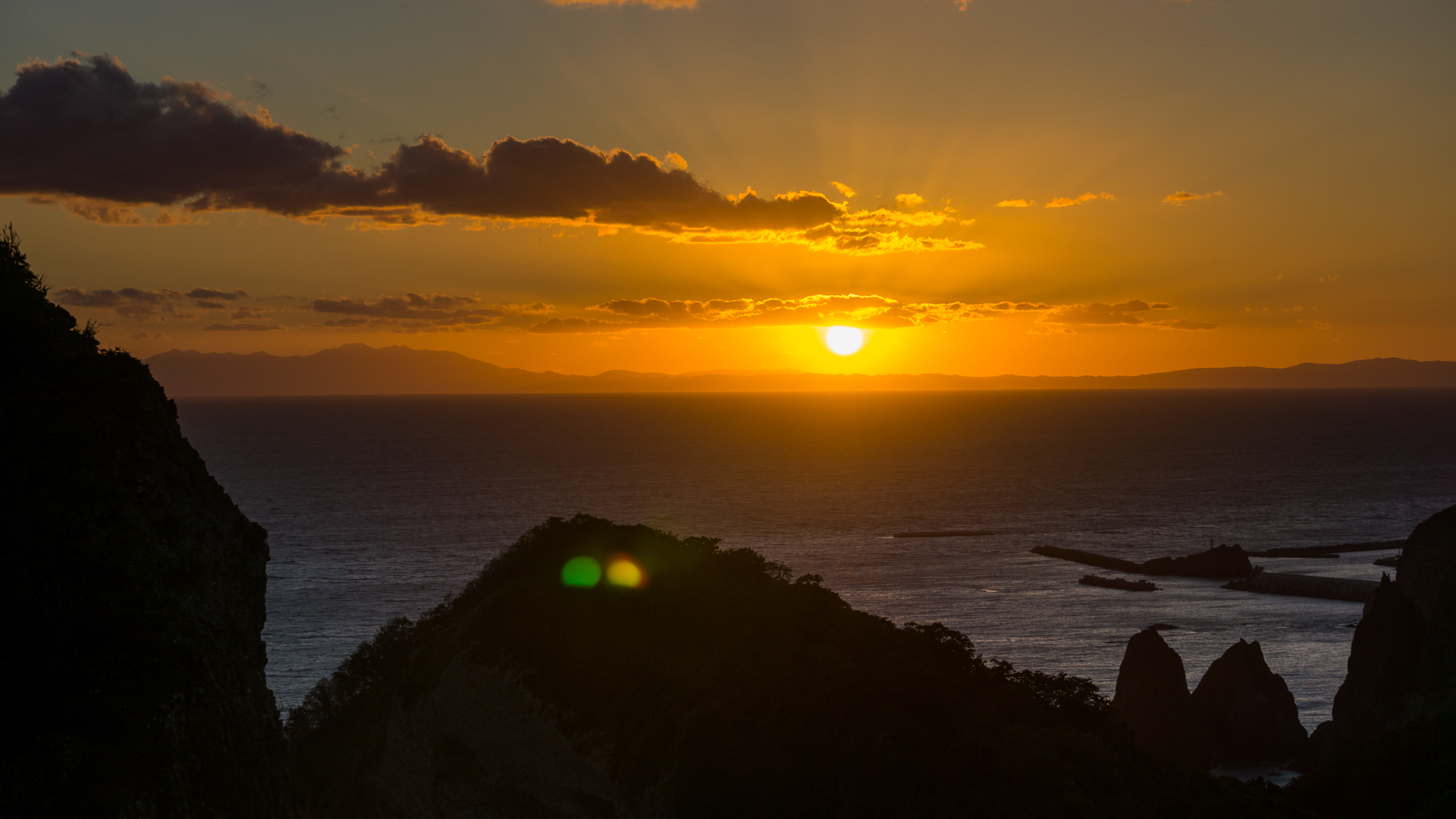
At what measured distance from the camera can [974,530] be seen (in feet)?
431

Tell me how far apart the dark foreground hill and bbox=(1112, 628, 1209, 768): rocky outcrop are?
70.9 feet

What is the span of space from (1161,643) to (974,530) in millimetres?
79079

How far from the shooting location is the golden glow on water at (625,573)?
3969 cm

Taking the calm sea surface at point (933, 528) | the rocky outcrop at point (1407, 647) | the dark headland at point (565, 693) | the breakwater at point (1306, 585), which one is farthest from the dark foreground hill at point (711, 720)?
the breakwater at point (1306, 585)

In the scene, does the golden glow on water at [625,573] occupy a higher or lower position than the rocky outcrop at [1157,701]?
higher

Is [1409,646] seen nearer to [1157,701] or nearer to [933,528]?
[1157,701]

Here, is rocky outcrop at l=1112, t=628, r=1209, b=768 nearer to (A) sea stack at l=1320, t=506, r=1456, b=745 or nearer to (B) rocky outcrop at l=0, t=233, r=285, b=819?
(A) sea stack at l=1320, t=506, r=1456, b=745

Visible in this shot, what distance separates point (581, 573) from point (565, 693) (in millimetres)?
8076

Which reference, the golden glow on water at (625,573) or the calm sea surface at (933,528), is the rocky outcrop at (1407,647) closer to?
the calm sea surface at (933,528)

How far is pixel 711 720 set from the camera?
29.6 meters

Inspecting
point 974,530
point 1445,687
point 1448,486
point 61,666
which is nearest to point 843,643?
point 61,666

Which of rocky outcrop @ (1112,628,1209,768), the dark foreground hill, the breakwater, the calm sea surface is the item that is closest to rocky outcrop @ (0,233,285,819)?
the dark foreground hill

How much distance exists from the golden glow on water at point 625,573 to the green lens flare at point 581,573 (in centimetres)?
56

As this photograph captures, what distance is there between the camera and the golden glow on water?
130ft
